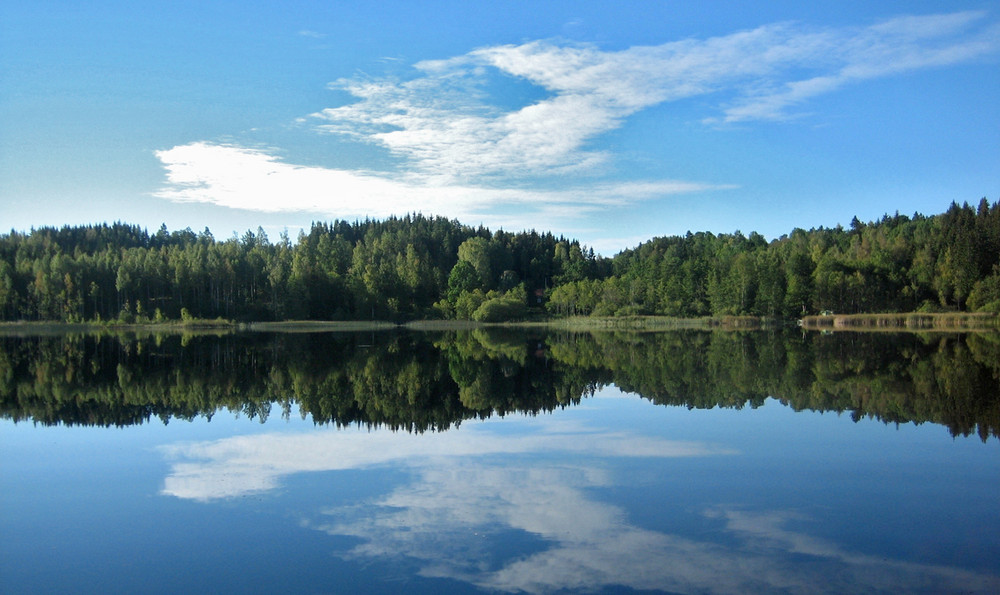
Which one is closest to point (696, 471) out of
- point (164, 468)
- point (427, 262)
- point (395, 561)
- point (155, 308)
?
point (395, 561)

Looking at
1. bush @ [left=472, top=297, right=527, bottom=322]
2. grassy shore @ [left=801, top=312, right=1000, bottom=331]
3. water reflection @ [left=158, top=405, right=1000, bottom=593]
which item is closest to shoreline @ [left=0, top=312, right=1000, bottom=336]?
grassy shore @ [left=801, top=312, right=1000, bottom=331]

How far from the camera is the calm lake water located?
22.5 feet

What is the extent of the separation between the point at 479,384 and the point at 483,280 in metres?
87.2

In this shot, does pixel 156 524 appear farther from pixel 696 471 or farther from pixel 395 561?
pixel 696 471

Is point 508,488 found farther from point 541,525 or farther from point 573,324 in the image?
point 573,324

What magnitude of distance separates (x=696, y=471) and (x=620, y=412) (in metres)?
5.97

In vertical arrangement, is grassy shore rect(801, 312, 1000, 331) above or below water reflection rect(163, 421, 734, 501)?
above

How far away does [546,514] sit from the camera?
28.1 ft

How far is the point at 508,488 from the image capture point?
9.73 metres

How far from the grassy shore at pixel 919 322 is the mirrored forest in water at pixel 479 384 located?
26079mm

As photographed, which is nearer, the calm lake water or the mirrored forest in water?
the calm lake water

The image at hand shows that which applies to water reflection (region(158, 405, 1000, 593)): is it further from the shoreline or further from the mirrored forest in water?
the shoreline

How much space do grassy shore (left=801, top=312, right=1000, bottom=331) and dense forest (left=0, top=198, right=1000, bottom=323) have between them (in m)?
2.98

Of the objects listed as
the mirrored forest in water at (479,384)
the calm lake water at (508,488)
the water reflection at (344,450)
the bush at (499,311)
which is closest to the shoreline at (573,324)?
the bush at (499,311)
